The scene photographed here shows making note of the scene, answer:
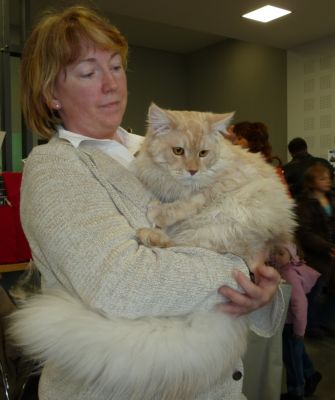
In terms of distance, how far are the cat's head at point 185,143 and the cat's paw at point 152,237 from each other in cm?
26

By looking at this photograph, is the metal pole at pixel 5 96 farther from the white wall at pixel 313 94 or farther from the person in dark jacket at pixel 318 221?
the white wall at pixel 313 94

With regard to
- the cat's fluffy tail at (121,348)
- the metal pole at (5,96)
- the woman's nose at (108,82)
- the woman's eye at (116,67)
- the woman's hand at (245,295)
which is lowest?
the cat's fluffy tail at (121,348)

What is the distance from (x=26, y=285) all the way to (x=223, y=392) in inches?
46.6

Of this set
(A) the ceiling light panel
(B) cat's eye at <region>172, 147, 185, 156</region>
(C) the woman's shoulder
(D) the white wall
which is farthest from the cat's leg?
(D) the white wall

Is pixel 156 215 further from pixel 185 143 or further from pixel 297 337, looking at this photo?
pixel 297 337

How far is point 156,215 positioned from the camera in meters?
1.12

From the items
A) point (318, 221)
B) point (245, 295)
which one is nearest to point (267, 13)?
point (318, 221)

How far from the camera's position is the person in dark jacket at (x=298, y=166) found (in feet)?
12.4

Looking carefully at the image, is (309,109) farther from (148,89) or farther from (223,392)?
(223,392)

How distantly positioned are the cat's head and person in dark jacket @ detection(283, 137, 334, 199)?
2530mm

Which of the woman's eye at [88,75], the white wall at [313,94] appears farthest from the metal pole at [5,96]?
the white wall at [313,94]

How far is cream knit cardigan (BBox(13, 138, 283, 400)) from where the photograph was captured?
0.82 meters

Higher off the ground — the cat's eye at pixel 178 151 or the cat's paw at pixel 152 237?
the cat's eye at pixel 178 151

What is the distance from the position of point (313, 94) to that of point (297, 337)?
13.6 feet
